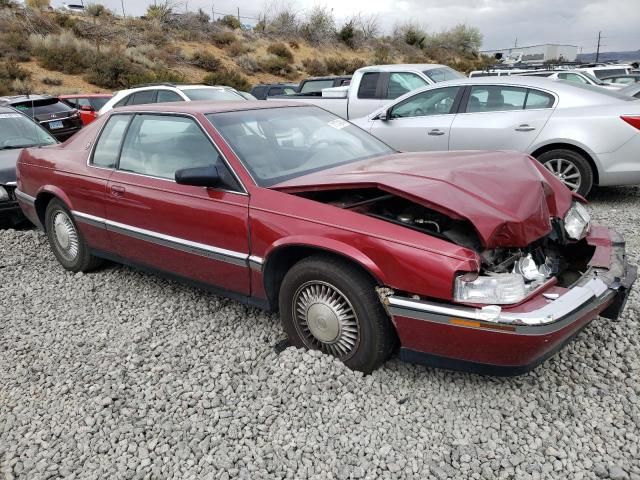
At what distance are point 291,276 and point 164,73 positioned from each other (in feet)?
80.1

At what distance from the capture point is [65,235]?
16.1ft

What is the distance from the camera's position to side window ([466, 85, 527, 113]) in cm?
676

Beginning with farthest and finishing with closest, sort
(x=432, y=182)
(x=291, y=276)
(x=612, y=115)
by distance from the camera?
(x=612, y=115)
(x=291, y=276)
(x=432, y=182)

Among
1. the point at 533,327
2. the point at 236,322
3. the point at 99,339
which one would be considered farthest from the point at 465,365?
the point at 99,339

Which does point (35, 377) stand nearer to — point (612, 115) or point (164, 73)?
point (612, 115)

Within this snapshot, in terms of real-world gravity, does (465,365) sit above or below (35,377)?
above

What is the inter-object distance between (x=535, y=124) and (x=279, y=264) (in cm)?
445

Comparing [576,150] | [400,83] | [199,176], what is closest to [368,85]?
[400,83]

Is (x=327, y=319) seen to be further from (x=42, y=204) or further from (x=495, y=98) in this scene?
(x=495, y=98)

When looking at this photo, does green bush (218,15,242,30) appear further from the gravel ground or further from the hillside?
the gravel ground

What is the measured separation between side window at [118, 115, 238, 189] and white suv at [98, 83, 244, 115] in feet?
18.6

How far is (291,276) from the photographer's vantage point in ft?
10.4

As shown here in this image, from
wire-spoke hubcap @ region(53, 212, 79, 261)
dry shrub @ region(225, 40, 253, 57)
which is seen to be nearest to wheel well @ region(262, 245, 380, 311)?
wire-spoke hubcap @ region(53, 212, 79, 261)

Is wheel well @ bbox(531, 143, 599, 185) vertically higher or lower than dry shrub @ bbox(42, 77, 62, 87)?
higher
